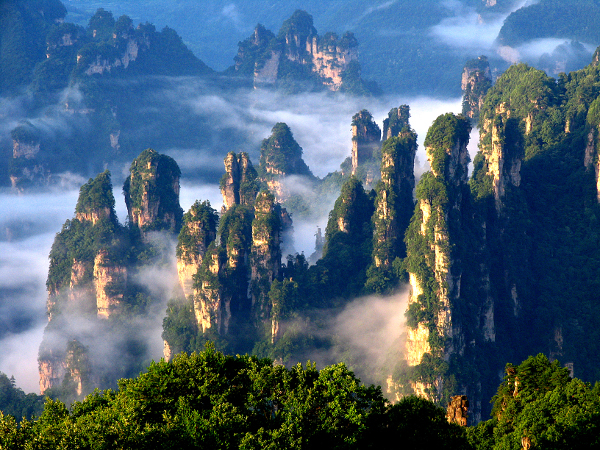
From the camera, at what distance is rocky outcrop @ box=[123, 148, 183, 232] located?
417 ft

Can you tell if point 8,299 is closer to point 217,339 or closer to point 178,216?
point 178,216

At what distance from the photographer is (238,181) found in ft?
447

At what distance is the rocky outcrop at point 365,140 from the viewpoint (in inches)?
6378

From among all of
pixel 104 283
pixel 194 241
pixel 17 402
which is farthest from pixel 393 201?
pixel 17 402

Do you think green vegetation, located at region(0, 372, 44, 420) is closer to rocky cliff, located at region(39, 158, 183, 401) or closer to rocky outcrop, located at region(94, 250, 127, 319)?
rocky cliff, located at region(39, 158, 183, 401)

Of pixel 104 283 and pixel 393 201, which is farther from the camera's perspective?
pixel 104 283

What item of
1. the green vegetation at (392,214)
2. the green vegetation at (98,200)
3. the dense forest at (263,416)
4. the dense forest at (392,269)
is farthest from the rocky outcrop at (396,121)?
the dense forest at (263,416)

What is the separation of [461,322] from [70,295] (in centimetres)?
5181

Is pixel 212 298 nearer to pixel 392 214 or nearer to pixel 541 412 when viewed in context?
pixel 392 214

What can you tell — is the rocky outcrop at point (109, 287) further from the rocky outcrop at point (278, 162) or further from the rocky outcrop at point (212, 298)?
the rocky outcrop at point (278, 162)

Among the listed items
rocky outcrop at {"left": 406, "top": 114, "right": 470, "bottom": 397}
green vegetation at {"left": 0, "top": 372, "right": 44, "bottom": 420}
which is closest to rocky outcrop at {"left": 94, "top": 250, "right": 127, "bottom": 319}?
green vegetation at {"left": 0, "top": 372, "right": 44, "bottom": 420}

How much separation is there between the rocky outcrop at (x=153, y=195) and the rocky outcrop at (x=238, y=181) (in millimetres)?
8365

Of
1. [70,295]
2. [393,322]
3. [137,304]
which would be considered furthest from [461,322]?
[70,295]

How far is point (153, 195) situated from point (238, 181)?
542 inches
